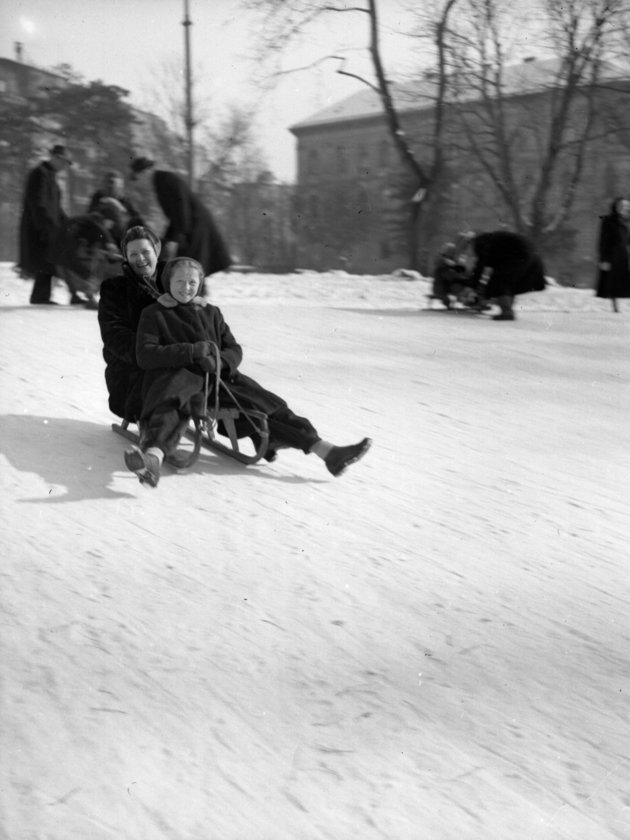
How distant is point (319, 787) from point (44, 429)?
329 centimetres

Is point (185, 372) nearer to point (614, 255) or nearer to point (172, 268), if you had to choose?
point (172, 268)

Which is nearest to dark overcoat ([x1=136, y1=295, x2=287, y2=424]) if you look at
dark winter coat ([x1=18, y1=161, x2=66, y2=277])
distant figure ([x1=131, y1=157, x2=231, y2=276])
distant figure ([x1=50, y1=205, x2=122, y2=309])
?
distant figure ([x1=131, y1=157, x2=231, y2=276])

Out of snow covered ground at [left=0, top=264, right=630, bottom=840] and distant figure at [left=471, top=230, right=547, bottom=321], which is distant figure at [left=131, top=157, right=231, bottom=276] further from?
snow covered ground at [left=0, top=264, right=630, bottom=840]

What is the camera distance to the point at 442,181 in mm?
19969

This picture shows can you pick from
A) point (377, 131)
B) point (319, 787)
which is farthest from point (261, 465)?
point (377, 131)

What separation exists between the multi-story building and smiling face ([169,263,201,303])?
14.9m

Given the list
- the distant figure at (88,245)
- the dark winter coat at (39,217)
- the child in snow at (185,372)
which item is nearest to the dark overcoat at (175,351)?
the child in snow at (185,372)

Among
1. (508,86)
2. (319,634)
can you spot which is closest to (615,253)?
(508,86)

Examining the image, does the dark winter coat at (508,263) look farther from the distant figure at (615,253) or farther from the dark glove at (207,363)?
the dark glove at (207,363)

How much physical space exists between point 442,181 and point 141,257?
16.0 metres

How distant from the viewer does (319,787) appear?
7.61ft

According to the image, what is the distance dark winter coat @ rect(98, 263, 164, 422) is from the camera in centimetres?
482

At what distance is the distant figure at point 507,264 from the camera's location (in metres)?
11.0

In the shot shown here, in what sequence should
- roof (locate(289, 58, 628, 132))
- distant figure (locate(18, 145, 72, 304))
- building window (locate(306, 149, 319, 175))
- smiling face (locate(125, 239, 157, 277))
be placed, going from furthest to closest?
building window (locate(306, 149, 319, 175)) → roof (locate(289, 58, 628, 132)) → distant figure (locate(18, 145, 72, 304)) → smiling face (locate(125, 239, 157, 277))
